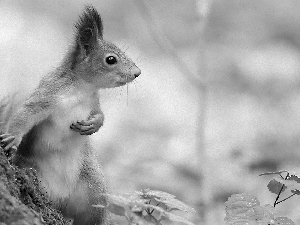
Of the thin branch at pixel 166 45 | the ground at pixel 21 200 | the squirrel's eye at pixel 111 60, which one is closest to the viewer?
the ground at pixel 21 200

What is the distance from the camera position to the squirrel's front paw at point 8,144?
99.0 inches

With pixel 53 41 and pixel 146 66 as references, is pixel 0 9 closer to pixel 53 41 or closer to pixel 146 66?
pixel 53 41

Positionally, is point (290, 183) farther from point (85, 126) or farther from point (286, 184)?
point (85, 126)

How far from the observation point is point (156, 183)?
545 cm

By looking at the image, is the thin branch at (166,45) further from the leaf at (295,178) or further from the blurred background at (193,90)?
the leaf at (295,178)

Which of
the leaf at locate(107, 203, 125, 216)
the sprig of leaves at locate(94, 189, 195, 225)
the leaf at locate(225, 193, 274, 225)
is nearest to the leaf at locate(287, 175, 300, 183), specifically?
the leaf at locate(225, 193, 274, 225)

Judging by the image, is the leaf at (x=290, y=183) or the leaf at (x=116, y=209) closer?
the leaf at (x=116, y=209)

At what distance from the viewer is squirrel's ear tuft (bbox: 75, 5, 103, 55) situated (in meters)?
3.01

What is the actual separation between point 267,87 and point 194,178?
199 cm

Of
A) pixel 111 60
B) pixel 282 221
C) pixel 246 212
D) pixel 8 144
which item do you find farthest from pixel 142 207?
pixel 111 60

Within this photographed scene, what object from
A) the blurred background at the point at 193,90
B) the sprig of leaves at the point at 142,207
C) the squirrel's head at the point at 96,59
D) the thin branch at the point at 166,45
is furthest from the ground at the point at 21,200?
the thin branch at the point at 166,45

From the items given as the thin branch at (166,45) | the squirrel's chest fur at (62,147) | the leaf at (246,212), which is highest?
the thin branch at (166,45)

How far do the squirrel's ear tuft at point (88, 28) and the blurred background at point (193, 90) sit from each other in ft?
4.40

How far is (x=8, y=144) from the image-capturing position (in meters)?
2.54
